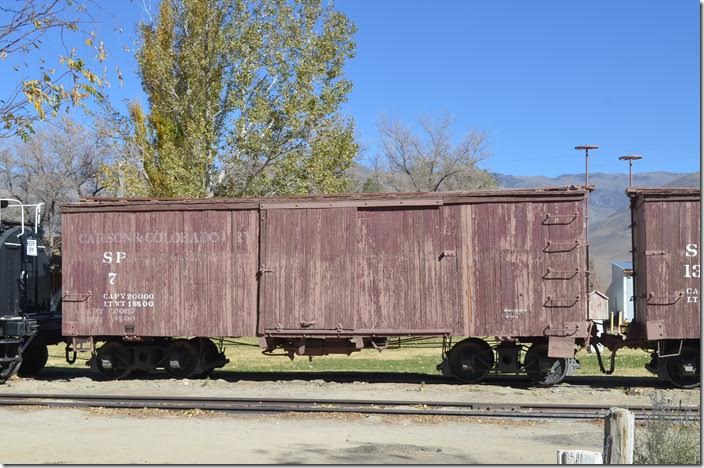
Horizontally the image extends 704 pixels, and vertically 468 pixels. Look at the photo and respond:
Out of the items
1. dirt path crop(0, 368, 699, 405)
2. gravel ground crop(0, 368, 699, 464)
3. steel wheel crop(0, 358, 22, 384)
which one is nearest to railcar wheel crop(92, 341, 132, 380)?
dirt path crop(0, 368, 699, 405)

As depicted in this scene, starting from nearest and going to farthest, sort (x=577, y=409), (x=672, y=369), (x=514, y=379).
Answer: (x=577, y=409) < (x=672, y=369) < (x=514, y=379)

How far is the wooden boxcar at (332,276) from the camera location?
1528 cm

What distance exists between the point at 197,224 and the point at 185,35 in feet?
52.2

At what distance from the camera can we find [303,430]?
11.3 m

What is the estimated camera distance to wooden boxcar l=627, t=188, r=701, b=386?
1500 cm

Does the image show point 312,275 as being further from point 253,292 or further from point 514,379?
point 514,379

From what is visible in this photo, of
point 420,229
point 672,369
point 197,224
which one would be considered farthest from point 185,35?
point 672,369

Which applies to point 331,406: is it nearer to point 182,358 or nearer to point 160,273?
point 182,358

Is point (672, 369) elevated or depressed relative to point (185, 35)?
depressed

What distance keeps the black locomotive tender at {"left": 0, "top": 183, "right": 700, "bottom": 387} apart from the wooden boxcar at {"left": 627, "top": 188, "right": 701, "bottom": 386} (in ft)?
0.08

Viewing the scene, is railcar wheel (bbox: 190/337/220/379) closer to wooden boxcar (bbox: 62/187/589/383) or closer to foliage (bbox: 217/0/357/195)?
wooden boxcar (bbox: 62/187/589/383)

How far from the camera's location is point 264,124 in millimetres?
28781

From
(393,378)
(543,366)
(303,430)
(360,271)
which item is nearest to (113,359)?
(360,271)

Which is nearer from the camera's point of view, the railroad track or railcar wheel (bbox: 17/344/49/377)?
the railroad track
